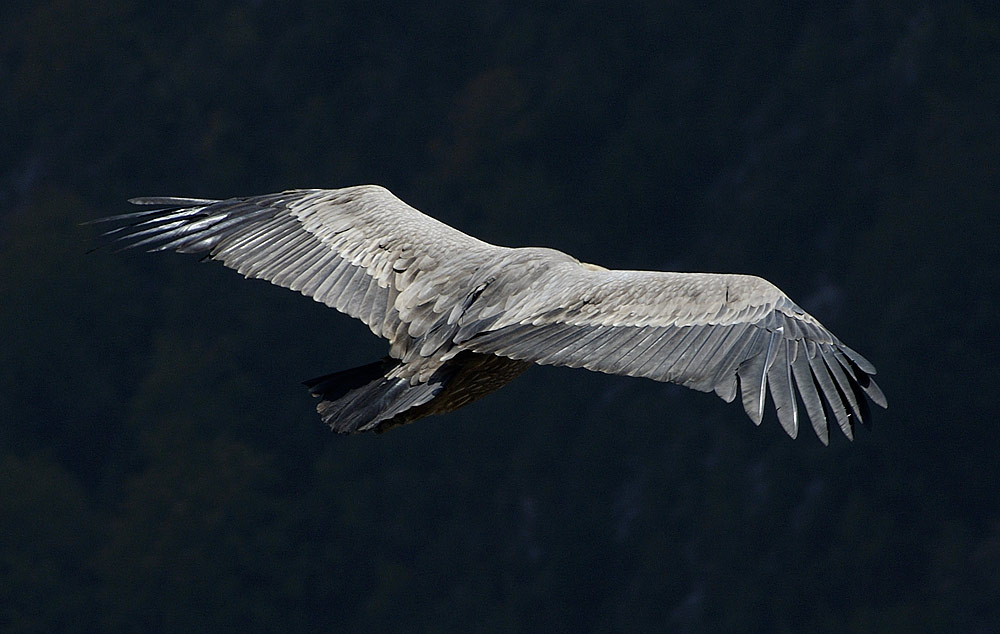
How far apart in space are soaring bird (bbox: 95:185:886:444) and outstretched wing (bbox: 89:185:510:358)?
0.02 meters

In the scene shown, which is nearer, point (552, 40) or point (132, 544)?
point (552, 40)

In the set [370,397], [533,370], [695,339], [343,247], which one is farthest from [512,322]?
[533,370]

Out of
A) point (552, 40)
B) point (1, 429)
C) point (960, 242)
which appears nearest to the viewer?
point (960, 242)

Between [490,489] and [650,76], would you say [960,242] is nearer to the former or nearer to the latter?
[650,76]

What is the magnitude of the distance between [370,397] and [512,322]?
1.04m

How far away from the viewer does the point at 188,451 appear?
43.7 m

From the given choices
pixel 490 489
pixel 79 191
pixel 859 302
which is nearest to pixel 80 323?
pixel 79 191

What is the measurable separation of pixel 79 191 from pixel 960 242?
20.2 meters

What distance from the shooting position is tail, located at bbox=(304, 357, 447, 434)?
1235cm

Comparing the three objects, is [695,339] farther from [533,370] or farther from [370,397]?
[533,370]

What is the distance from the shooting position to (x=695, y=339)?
12.0m

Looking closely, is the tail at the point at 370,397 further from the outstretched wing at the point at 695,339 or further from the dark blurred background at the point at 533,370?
the dark blurred background at the point at 533,370

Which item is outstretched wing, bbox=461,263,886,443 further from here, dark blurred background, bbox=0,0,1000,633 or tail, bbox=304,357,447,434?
dark blurred background, bbox=0,0,1000,633

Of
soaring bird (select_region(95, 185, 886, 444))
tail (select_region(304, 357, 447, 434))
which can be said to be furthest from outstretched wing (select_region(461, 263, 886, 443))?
tail (select_region(304, 357, 447, 434))
